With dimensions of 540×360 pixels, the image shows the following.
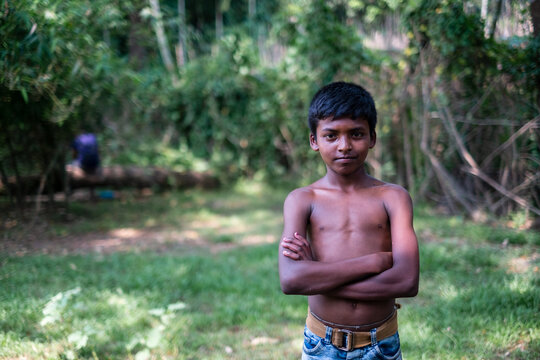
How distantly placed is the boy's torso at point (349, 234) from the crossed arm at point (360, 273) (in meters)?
0.08

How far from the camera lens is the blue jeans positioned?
5.68 feet

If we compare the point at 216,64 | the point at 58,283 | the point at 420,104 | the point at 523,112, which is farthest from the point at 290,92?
the point at 58,283

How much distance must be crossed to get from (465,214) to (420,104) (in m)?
1.68

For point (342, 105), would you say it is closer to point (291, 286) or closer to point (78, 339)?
point (291, 286)

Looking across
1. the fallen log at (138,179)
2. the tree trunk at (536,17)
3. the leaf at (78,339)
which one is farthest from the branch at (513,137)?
the fallen log at (138,179)

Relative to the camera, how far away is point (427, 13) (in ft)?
17.0

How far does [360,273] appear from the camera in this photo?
1660 mm

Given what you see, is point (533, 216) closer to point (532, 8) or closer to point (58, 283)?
point (532, 8)

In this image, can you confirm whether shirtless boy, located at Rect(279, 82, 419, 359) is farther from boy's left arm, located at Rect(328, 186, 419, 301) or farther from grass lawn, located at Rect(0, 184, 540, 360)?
grass lawn, located at Rect(0, 184, 540, 360)

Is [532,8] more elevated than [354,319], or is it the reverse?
[532,8]

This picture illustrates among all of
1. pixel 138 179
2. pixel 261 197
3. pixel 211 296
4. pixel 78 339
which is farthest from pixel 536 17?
pixel 138 179

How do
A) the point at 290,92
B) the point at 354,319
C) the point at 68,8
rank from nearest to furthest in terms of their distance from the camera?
the point at 354,319 < the point at 68,8 < the point at 290,92

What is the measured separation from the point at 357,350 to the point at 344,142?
32.3 inches

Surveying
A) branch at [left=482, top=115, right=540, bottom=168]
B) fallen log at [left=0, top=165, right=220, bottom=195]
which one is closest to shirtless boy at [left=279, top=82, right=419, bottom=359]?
branch at [left=482, top=115, right=540, bottom=168]
